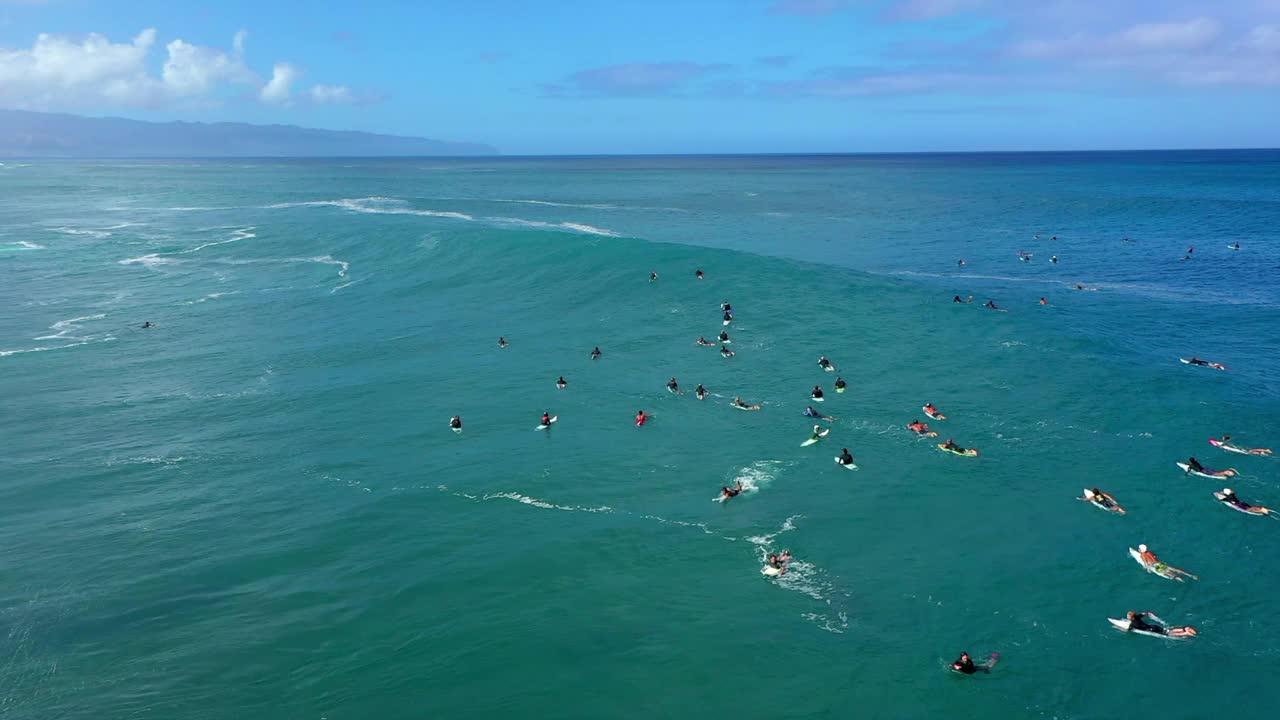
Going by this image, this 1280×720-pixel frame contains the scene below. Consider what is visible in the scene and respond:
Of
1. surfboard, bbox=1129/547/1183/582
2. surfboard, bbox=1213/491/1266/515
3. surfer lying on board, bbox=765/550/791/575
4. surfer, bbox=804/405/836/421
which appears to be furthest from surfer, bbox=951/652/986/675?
surfer, bbox=804/405/836/421

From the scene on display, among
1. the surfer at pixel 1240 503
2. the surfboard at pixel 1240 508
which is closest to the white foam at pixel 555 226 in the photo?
the surfboard at pixel 1240 508

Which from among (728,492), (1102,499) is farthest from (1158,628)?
(728,492)

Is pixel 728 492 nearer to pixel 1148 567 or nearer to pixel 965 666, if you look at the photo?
pixel 965 666

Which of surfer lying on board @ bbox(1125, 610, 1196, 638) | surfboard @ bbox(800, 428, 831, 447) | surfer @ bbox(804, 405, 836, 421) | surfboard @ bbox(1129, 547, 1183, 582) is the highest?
surfer @ bbox(804, 405, 836, 421)

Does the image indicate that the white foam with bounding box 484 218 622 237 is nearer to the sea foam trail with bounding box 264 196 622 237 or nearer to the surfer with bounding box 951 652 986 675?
the sea foam trail with bounding box 264 196 622 237

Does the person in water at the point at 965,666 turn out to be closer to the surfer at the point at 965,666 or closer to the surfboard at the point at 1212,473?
the surfer at the point at 965,666
